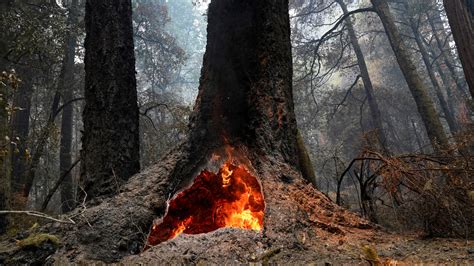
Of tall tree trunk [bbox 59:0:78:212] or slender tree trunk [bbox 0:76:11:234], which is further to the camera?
tall tree trunk [bbox 59:0:78:212]

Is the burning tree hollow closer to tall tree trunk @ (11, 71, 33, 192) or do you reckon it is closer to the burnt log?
the burnt log

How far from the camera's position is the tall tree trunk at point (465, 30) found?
196 inches

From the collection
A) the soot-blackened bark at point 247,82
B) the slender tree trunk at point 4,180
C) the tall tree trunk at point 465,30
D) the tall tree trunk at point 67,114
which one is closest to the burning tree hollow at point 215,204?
the soot-blackened bark at point 247,82

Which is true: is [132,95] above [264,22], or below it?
below

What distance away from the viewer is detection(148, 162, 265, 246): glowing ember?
356cm

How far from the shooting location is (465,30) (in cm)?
506

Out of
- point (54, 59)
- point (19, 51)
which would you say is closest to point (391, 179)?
point (19, 51)

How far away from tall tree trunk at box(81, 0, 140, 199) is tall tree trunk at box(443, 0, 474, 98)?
479 centimetres

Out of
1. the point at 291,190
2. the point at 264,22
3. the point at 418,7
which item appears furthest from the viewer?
the point at 418,7

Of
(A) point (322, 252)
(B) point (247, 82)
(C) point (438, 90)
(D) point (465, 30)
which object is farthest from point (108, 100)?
(C) point (438, 90)

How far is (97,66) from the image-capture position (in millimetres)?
4738

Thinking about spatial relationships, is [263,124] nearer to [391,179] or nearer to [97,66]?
[391,179]

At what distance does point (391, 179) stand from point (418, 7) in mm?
18323

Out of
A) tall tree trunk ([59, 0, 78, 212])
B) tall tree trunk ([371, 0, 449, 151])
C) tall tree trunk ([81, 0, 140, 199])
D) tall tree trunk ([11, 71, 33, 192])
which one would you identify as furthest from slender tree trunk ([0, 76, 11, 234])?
tall tree trunk ([371, 0, 449, 151])
